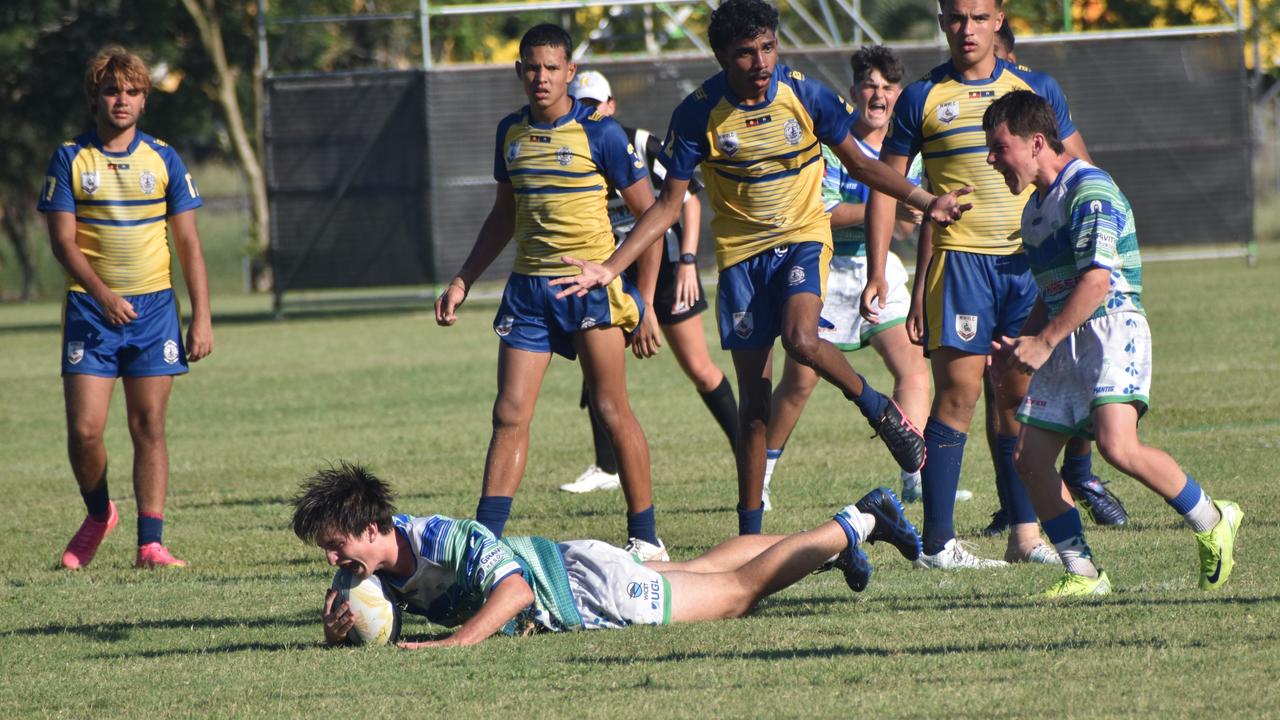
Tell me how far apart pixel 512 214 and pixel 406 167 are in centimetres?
1784

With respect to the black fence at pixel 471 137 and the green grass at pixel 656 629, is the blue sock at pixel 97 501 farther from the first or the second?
the black fence at pixel 471 137

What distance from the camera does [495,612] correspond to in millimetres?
5422

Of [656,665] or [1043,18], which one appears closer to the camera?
[656,665]

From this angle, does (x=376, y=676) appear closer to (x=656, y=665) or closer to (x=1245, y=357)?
(x=656, y=665)

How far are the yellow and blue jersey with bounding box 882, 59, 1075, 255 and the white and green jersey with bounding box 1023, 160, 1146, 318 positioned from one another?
86 cm

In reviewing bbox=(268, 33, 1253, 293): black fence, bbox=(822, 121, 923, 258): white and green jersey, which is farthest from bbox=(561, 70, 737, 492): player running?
bbox=(268, 33, 1253, 293): black fence

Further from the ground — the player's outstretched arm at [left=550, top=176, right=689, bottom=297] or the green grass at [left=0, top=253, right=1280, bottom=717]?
the player's outstretched arm at [left=550, top=176, right=689, bottom=297]

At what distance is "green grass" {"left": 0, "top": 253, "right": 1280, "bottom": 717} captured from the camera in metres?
4.81

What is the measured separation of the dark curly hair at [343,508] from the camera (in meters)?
5.33

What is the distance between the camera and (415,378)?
16.9 metres

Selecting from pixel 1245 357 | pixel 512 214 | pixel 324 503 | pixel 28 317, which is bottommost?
pixel 28 317

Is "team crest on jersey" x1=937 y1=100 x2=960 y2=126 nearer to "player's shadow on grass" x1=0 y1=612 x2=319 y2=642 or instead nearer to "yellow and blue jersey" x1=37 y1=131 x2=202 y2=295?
"player's shadow on grass" x1=0 y1=612 x2=319 y2=642

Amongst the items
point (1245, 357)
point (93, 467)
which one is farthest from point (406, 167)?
point (93, 467)

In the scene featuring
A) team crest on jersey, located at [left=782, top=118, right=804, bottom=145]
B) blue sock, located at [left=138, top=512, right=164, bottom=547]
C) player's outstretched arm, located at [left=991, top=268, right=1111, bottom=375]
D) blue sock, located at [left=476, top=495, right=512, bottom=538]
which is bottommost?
blue sock, located at [left=138, top=512, right=164, bottom=547]
